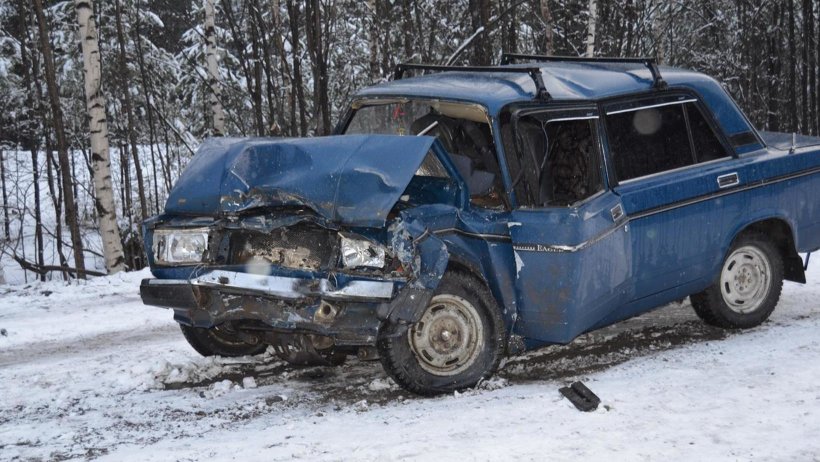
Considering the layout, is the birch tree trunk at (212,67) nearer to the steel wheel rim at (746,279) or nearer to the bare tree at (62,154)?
the bare tree at (62,154)

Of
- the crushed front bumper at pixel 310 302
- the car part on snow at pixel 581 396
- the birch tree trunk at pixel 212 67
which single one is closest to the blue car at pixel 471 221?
the crushed front bumper at pixel 310 302

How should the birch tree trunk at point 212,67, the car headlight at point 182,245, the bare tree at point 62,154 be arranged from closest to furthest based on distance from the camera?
1. the car headlight at point 182,245
2. the bare tree at point 62,154
3. the birch tree trunk at point 212,67

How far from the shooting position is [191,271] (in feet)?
15.2

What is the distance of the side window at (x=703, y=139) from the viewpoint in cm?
578

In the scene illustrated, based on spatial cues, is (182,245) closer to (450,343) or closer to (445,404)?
(450,343)

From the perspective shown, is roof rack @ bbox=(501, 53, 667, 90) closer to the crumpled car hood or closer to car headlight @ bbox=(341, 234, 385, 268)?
the crumpled car hood

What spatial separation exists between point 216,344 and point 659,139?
11.2 ft

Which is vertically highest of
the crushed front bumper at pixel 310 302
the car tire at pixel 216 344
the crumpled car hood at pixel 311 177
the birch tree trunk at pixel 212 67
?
the birch tree trunk at pixel 212 67

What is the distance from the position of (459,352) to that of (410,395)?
393 millimetres

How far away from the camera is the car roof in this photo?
521 centimetres

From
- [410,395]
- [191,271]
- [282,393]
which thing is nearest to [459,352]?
[410,395]

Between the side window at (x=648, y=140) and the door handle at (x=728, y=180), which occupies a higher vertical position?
the side window at (x=648, y=140)

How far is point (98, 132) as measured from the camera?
1202 centimetres

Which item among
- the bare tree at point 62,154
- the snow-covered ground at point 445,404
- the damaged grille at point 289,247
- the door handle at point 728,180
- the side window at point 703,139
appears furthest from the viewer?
the bare tree at point 62,154
